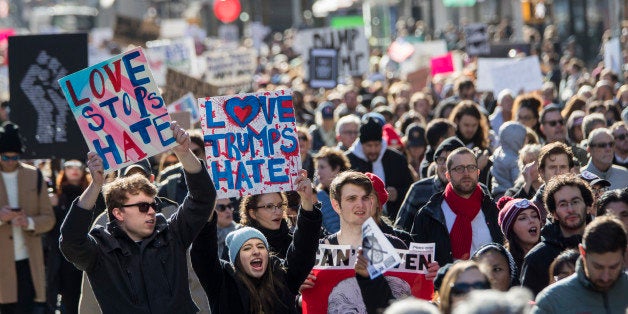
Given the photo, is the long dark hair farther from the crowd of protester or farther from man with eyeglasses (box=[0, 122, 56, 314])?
man with eyeglasses (box=[0, 122, 56, 314])

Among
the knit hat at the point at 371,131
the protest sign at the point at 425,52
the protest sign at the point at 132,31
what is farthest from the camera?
the protest sign at the point at 132,31

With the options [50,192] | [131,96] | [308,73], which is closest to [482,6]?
[308,73]

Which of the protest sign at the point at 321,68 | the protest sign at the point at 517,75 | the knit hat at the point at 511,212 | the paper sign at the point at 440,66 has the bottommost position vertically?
the knit hat at the point at 511,212

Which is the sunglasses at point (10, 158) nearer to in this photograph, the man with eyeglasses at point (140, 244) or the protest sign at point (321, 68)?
the man with eyeglasses at point (140, 244)

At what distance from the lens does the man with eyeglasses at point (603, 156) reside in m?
9.66

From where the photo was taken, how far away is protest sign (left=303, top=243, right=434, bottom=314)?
22.6 feet

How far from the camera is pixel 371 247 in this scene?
22.0 ft

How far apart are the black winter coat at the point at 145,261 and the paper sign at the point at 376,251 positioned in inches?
28.6

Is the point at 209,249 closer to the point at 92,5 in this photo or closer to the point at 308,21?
the point at 308,21

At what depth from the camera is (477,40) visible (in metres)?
22.4

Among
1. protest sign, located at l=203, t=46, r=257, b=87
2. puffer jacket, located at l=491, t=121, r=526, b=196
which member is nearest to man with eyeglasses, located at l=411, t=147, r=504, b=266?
puffer jacket, located at l=491, t=121, r=526, b=196

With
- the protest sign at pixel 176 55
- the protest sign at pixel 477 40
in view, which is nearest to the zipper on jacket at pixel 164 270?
the protest sign at pixel 477 40

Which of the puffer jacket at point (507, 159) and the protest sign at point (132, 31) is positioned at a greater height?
the protest sign at point (132, 31)

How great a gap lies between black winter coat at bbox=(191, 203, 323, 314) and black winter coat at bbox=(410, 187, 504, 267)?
145 cm
